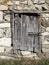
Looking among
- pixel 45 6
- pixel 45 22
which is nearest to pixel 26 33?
pixel 45 22

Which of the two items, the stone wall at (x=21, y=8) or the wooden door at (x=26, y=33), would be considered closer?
the stone wall at (x=21, y=8)

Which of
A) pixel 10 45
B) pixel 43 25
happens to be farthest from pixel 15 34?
pixel 43 25

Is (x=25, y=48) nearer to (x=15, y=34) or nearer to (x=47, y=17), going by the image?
(x=15, y=34)

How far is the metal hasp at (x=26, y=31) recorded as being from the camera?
8.84 m

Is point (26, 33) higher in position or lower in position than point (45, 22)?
lower

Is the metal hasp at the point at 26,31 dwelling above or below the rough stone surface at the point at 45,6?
below

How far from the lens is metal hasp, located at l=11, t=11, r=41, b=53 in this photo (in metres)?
8.84

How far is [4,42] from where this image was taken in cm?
Result: 870

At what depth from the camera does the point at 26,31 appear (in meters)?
8.95

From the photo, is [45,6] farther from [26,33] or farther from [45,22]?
[26,33]

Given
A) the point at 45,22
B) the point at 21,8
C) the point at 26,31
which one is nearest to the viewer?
the point at 21,8

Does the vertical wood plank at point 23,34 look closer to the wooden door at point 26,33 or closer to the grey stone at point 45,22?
the wooden door at point 26,33

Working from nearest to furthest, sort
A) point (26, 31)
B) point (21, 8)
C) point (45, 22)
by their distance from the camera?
1. point (21, 8)
2. point (45, 22)
3. point (26, 31)

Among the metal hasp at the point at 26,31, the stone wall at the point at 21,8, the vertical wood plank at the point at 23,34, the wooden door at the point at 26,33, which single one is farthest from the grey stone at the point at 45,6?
the vertical wood plank at the point at 23,34
